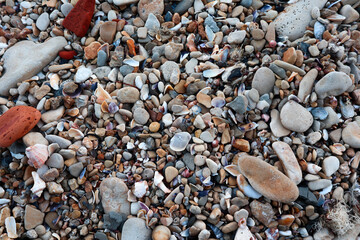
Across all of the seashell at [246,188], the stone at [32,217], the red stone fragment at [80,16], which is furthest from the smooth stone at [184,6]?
the stone at [32,217]

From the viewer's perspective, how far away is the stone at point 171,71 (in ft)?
7.29

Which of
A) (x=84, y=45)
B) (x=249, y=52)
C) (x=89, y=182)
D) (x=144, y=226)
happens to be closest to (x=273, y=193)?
(x=144, y=226)

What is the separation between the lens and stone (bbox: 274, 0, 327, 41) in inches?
92.4

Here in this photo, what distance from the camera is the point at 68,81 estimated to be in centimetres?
231

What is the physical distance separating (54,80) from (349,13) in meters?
2.37

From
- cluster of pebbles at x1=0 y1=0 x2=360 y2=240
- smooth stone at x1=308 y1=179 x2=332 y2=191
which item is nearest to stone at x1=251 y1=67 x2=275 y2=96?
cluster of pebbles at x1=0 y1=0 x2=360 y2=240

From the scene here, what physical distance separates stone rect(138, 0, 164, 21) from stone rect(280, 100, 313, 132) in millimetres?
1319

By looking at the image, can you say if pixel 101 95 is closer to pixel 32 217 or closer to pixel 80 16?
pixel 80 16

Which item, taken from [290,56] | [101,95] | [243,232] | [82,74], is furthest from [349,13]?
[82,74]

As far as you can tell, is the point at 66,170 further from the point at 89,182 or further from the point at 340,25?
the point at 340,25

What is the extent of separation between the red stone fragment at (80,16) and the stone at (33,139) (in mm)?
925

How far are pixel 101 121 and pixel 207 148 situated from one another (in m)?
0.78

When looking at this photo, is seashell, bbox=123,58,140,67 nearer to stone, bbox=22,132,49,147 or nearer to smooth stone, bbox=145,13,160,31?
smooth stone, bbox=145,13,160,31

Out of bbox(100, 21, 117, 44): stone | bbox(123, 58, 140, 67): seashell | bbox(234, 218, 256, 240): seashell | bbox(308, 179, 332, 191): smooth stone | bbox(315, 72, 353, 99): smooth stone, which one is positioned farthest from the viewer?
bbox(100, 21, 117, 44): stone
